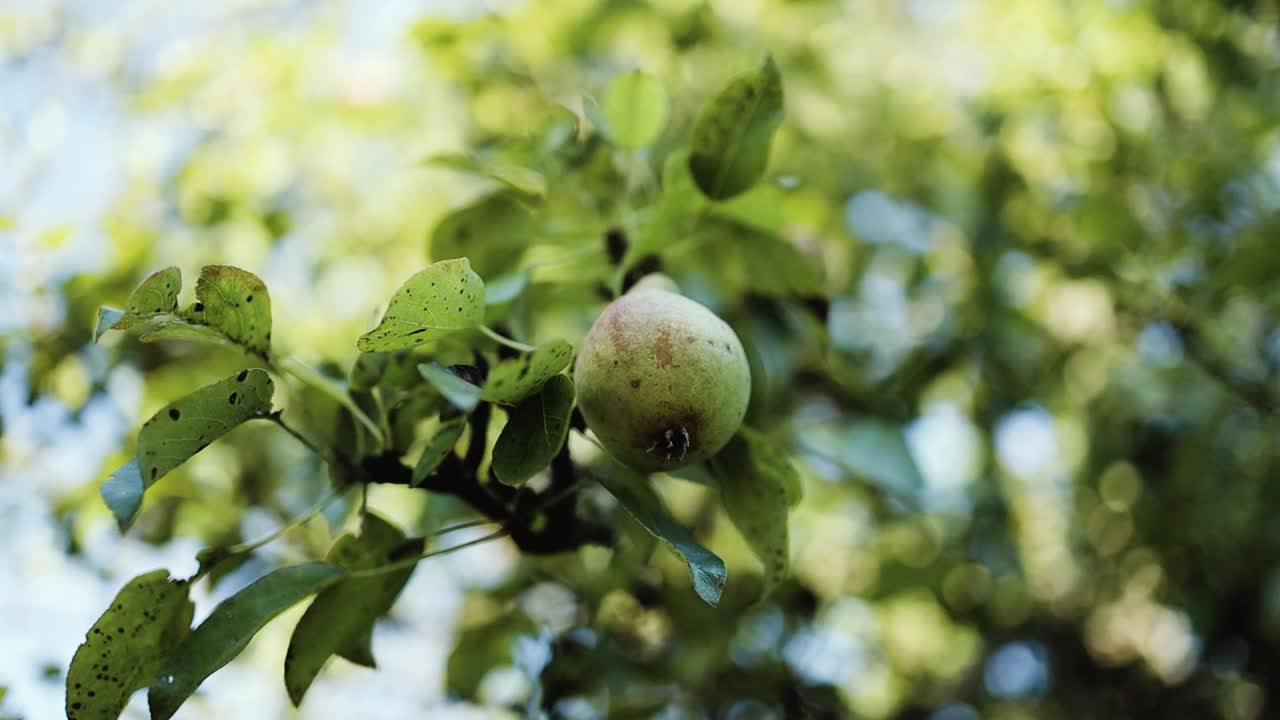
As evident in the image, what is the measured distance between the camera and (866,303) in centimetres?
199

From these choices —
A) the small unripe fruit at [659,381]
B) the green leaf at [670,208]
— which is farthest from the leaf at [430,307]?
the green leaf at [670,208]

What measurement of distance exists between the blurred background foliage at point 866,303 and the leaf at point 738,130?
1.56 ft

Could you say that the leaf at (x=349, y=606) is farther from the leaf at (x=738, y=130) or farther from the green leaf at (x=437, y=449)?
the leaf at (x=738, y=130)

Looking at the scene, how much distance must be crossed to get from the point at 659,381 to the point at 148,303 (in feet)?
1.37

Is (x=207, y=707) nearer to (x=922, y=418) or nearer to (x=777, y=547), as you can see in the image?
(x=777, y=547)

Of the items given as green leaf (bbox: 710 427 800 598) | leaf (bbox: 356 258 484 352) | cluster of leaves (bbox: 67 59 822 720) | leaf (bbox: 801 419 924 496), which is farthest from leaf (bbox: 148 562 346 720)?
leaf (bbox: 801 419 924 496)

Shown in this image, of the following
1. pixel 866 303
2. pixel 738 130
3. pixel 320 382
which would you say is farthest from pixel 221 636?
pixel 866 303

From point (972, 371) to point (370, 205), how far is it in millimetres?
1341

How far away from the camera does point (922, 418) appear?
69.7 inches

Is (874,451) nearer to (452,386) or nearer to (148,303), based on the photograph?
(452,386)

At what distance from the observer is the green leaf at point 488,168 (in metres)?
1.11

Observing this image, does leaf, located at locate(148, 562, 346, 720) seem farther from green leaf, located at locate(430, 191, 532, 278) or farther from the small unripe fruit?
green leaf, located at locate(430, 191, 532, 278)

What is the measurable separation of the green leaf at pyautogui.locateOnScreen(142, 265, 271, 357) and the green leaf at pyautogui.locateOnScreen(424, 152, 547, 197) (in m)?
0.34

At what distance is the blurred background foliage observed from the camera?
161cm
